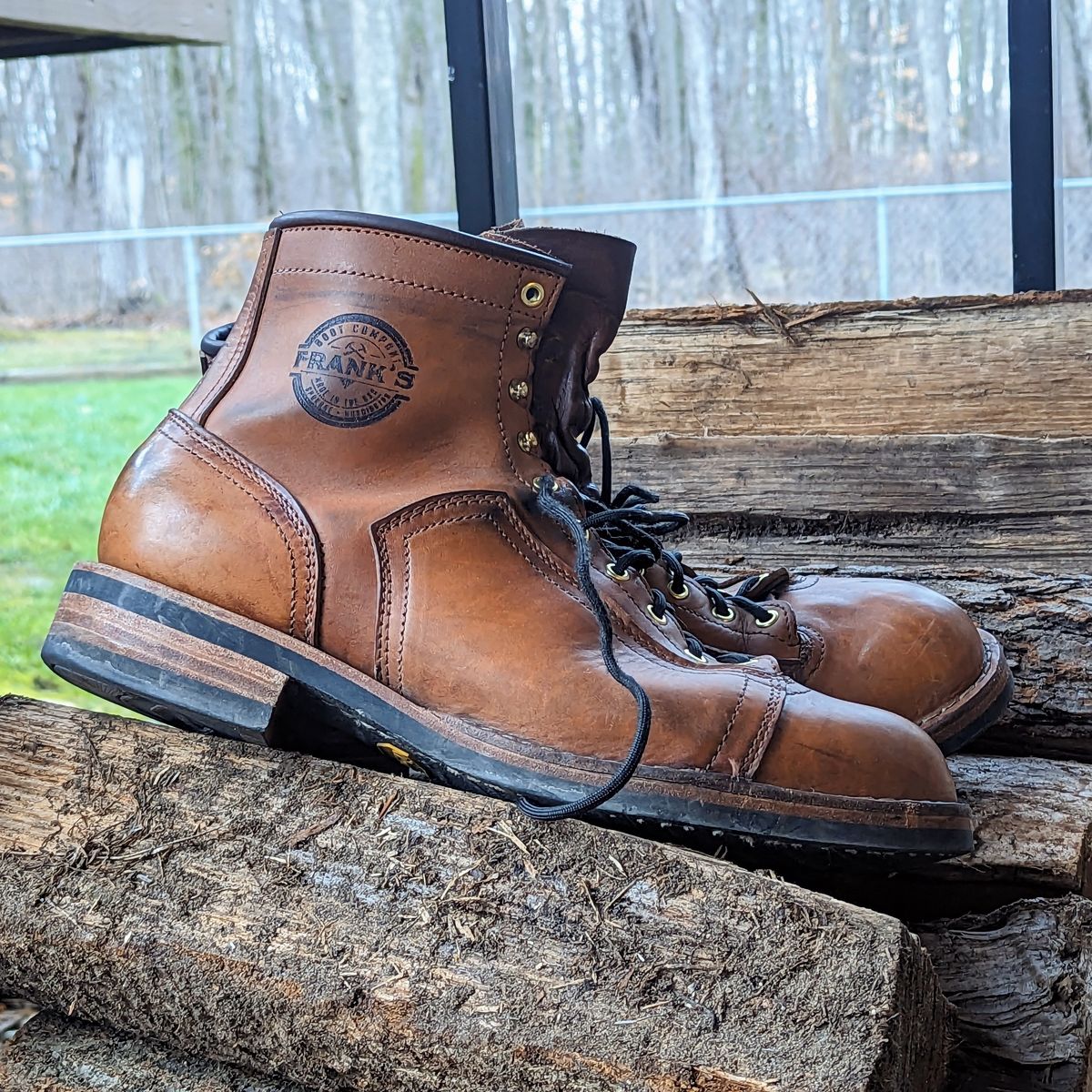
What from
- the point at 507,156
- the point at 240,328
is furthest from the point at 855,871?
the point at 507,156

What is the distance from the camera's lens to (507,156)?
1648mm

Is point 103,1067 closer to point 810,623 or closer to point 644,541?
point 644,541

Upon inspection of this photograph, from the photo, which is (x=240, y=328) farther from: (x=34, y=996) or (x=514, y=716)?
(x=34, y=996)

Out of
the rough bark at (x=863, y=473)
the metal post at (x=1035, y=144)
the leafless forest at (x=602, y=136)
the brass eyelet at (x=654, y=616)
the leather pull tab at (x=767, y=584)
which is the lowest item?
the leather pull tab at (x=767, y=584)

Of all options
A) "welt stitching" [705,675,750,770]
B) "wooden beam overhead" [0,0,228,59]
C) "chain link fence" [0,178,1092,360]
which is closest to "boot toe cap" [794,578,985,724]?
"welt stitching" [705,675,750,770]

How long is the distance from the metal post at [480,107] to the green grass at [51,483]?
1.75 metres

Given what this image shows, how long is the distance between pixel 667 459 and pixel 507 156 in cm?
48

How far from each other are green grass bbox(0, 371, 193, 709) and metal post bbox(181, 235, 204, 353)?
0.27 metres

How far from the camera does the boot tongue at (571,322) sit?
964 millimetres

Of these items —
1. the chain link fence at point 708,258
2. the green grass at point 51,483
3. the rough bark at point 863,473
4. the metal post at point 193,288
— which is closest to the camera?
the rough bark at point 863,473

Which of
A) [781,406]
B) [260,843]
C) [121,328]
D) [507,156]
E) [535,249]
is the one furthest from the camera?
[121,328]

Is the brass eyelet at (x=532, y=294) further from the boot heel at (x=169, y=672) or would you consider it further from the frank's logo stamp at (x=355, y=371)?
the boot heel at (x=169, y=672)

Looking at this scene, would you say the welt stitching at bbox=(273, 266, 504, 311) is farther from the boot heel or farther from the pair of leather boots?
the boot heel

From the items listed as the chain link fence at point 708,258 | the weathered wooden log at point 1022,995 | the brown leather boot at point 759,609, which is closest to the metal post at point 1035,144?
the brown leather boot at point 759,609
